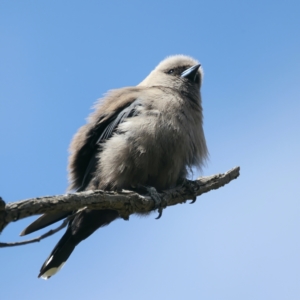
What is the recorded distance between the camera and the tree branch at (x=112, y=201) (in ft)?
12.5

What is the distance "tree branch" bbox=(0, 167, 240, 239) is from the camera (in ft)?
12.5

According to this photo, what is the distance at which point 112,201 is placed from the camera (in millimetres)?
4684

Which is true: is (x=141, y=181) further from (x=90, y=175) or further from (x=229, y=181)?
(x=229, y=181)

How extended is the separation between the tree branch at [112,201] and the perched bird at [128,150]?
0.26 m

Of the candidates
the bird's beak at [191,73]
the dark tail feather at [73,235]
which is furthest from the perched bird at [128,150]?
the bird's beak at [191,73]

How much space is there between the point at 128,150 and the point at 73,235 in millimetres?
1118

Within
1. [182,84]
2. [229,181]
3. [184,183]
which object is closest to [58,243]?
[184,183]

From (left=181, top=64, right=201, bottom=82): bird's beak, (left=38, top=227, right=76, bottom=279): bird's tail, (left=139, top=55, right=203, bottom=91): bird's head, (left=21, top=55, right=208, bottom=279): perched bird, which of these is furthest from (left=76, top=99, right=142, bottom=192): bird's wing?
(left=181, top=64, right=201, bottom=82): bird's beak

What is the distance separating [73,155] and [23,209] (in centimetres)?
243

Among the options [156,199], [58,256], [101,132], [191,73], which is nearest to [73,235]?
[58,256]

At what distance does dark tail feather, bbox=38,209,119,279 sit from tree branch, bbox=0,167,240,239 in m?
0.62

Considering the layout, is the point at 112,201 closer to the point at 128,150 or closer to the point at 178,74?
the point at 128,150

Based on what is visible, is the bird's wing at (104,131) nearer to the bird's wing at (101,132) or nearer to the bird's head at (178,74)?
the bird's wing at (101,132)

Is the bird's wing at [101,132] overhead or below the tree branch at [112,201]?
overhead
